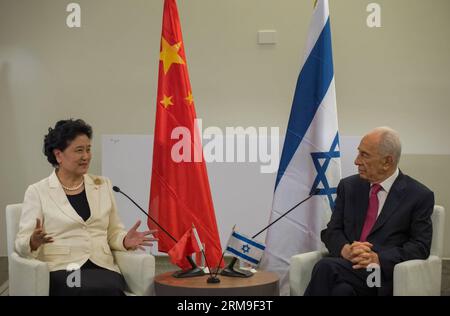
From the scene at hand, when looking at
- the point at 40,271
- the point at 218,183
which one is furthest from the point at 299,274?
the point at 218,183

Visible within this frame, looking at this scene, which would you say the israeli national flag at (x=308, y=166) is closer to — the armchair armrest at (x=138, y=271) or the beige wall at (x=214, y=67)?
the armchair armrest at (x=138, y=271)

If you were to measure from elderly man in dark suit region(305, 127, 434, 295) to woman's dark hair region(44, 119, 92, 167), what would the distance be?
1403mm

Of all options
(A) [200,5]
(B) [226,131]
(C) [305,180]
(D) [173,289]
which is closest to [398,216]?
(C) [305,180]

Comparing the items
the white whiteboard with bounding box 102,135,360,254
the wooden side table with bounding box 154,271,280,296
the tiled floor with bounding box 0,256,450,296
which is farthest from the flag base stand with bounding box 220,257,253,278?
the white whiteboard with bounding box 102,135,360,254

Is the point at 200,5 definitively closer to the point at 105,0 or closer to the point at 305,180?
the point at 105,0

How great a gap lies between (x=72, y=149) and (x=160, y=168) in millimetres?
763

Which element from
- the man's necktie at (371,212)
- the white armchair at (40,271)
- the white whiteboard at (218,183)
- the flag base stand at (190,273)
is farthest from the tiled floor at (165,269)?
the flag base stand at (190,273)

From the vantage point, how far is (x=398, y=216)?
11.7 ft

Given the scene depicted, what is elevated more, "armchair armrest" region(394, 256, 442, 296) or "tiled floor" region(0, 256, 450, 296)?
"armchair armrest" region(394, 256, 442, 296)

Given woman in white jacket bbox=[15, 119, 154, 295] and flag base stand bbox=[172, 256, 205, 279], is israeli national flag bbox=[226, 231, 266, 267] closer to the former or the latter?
flag base stand bbox=[172, 256, 205, 279]

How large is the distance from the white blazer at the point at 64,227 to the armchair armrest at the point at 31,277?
0.09 meters

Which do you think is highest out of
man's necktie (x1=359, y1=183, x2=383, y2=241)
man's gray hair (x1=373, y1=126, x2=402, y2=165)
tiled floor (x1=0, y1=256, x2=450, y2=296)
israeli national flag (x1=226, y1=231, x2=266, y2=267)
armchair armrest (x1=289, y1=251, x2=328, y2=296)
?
man's gray hair (x1=373, y1=126, x2=402, y2=165)

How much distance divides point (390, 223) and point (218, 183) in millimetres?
2763

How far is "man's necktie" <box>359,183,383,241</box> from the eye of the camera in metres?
3.67
